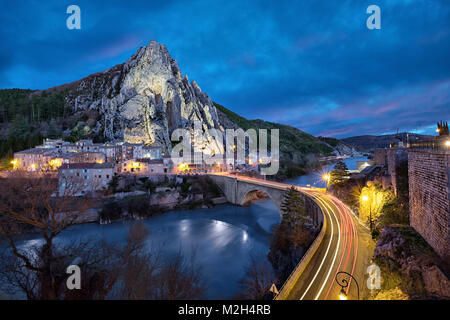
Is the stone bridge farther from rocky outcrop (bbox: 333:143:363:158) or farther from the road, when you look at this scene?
rocky outcrop (bbox: 333:143:363:158)

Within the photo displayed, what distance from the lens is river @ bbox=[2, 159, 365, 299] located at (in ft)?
56.7

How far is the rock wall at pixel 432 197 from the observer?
8062 mm

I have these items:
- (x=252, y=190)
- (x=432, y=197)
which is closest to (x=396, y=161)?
(x=432, y=197)

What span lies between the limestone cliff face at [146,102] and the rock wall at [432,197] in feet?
184

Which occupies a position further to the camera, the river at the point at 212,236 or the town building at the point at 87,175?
the town building at the point at 87,175

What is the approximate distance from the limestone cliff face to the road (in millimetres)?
52303

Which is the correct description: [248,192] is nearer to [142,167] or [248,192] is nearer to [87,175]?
[142,167]

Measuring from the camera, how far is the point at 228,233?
87.6 feet

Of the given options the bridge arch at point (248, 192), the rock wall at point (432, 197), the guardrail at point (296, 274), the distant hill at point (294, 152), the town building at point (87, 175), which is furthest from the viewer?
the distant hill at point (294, 152)

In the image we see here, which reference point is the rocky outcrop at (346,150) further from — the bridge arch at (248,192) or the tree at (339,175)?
the tree at (339,175)

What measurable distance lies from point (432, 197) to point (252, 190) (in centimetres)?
2707

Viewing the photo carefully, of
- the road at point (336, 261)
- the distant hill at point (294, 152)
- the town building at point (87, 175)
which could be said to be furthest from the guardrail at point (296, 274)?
the distant hill at point (294, 152)

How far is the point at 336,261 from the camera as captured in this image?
11.2 metres
